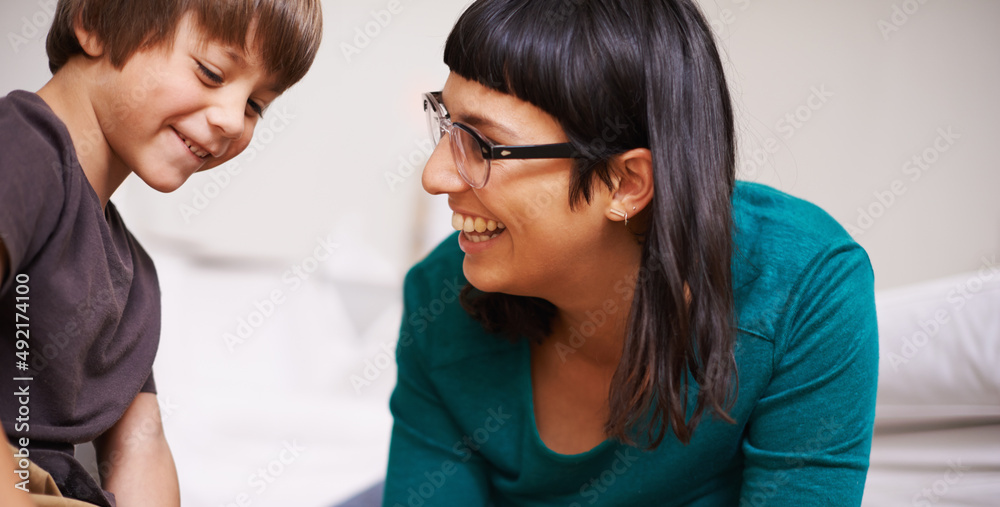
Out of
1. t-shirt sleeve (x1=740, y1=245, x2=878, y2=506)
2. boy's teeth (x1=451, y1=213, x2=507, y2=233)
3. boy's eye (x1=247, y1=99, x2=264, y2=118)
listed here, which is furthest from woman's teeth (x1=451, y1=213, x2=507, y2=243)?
t-shirt sleeve (x1=740, y1=245, x2=878, y2=506)

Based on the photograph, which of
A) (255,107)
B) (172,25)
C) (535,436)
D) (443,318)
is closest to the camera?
(172,25)

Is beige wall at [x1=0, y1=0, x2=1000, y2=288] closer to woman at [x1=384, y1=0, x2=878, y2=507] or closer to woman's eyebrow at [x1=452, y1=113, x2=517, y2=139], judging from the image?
woman at [x1=384, y1=0, x2=878, y2=507]

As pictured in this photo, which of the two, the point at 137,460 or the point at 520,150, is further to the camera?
the point at 137,460

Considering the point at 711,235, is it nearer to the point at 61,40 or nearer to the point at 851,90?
the point at 61,40

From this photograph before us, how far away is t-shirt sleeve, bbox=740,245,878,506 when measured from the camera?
45.4 inches

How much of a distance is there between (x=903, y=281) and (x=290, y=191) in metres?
2.04

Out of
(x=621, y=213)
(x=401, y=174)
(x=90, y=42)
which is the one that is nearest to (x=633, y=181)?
(x=621, y=213)

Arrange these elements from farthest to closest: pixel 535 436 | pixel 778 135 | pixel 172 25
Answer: pixel 778 135, pixel 535 436, pixel 172 25

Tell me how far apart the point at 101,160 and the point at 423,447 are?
0.73 meters

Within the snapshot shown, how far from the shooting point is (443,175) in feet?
3.70

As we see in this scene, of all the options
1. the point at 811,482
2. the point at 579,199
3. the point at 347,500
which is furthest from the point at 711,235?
the point at 347,500

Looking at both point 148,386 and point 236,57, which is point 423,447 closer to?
point 148,386

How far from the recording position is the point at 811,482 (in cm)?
115

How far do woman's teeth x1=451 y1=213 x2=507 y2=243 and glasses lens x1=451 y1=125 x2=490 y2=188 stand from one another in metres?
0.07
